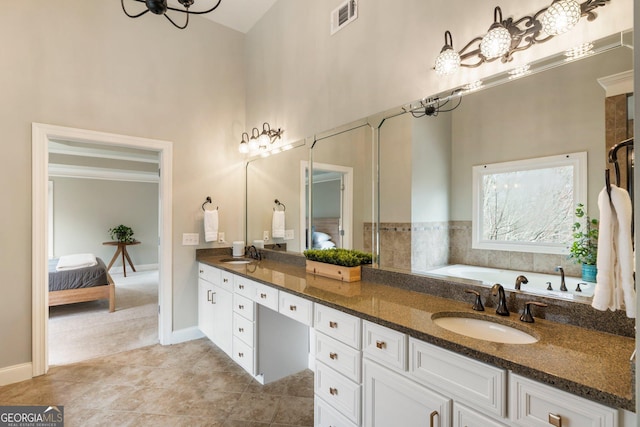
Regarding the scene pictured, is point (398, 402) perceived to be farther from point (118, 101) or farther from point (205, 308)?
point (118, 101)

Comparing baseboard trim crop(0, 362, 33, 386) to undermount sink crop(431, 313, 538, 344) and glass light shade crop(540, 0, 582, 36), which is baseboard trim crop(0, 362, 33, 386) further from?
glass light shade crop(540, 0, 582, 36)

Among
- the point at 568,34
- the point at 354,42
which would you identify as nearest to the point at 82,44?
the point at 354,42

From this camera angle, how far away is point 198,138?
11.2 feet

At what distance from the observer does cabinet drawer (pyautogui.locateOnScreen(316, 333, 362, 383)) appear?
1492 millimetres

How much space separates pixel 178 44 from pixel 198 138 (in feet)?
3.31

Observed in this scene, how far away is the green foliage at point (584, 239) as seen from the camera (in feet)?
4.17

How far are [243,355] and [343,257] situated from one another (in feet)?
3.94

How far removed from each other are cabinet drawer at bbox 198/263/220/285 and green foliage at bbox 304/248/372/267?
1.10m

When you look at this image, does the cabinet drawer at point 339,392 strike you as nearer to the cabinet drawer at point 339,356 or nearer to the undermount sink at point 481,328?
the cabinet drawer at point 339,356

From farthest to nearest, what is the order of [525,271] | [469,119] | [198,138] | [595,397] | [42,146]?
[198,138] → [42,146] → [469,119] → [525,271] → [595,397]

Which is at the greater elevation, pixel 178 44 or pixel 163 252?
pixel 178 44

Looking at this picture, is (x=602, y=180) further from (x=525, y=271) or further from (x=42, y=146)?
(x=42, y=146)

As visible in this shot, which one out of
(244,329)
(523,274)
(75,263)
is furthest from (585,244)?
(75,263)

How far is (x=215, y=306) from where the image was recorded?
297cm
